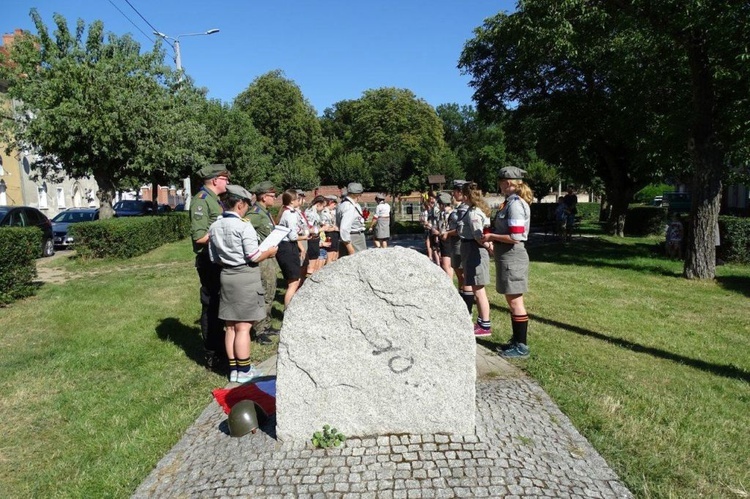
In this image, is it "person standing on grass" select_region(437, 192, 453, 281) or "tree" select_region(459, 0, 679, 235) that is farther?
"tree" select_region(459, 0, 679, 235)

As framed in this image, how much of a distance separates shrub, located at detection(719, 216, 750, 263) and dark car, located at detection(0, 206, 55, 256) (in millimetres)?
18737

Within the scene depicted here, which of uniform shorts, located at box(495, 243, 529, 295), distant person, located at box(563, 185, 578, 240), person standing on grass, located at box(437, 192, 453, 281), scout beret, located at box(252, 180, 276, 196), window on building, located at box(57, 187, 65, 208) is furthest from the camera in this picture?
window on building, located at box(57, 187, 65, 208)

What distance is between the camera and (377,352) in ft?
12.0

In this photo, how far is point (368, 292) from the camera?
3.64 m

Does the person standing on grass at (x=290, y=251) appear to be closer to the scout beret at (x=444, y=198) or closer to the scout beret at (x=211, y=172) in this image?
the scout beret at (x=211, y=172)

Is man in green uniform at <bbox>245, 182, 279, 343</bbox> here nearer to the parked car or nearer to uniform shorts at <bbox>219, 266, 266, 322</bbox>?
uniform shorts at <bbox>219, 266, 266, 322</bbox>

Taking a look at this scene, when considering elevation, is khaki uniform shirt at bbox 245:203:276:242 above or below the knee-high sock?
above

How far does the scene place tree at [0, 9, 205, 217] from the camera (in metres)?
16.3

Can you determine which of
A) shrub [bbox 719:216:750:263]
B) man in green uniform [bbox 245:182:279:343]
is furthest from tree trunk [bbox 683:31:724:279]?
man in green uniform [bbox 245:182:279:343]

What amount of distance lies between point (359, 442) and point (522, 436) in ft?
3.82

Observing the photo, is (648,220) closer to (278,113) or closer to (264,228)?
(264,228)

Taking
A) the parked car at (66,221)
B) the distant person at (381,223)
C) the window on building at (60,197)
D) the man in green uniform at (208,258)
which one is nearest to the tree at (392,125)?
the window on building at (60,197)

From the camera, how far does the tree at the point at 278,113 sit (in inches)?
2235

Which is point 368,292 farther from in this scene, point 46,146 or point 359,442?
point 46,146
